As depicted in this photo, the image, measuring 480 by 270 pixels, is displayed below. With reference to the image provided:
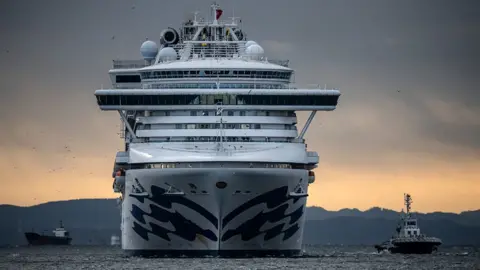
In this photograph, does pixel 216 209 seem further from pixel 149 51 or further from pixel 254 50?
pixel 149 51

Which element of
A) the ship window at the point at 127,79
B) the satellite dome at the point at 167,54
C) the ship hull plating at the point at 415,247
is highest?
the satellite dome at the point at 167,54

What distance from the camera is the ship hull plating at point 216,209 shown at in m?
79.2

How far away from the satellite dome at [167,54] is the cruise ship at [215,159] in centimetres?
299

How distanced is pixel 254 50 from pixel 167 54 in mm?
5992

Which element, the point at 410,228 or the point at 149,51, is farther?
the point at 410,228

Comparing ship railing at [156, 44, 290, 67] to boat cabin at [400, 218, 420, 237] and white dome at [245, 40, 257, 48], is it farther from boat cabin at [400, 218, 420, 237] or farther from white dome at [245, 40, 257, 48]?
boat cabin at [400, 218, 420, 237]

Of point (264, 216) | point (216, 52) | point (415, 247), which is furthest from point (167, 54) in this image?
point (415, 247)

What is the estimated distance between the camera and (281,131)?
83625mm

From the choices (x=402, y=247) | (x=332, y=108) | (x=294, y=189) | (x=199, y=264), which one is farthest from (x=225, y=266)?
(x=402, y=247)

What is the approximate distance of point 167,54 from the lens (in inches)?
3671

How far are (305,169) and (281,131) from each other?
2.84 meters

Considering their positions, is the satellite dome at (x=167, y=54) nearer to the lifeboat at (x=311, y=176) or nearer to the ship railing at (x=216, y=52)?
the ship railing at (x=216, y=52)

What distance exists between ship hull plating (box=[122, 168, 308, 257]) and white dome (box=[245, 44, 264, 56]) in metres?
12.0

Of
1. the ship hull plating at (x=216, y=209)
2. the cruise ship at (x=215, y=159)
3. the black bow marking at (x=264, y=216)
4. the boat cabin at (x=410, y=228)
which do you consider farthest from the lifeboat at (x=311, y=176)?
the boat cabin at (x=410, y=228)
